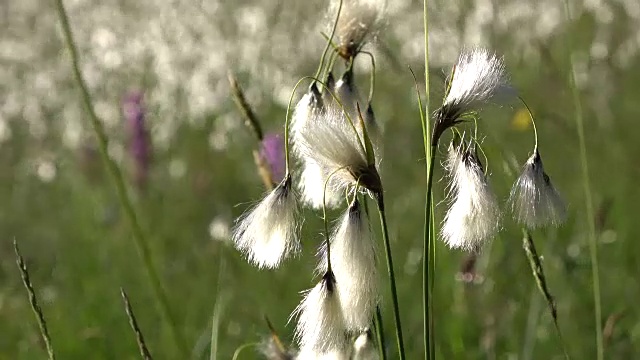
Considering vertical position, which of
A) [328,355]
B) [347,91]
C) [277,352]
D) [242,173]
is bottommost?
[242,173]

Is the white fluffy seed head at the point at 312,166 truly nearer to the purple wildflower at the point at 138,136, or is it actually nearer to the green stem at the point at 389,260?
the green stem at the point at 389,260

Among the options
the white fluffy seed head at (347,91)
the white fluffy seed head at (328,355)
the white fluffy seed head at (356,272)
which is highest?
the white fluffy seed head at (347,91)

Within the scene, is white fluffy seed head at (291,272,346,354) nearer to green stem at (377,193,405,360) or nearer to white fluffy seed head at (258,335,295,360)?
green stem at (377,193,405,360)

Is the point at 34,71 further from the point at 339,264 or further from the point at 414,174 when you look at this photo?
the point at 339,264

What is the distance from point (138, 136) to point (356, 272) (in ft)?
7.44

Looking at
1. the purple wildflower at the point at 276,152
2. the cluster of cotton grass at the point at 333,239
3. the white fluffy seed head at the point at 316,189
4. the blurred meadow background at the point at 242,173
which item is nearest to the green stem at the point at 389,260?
the cluster of cotton grass at the point at 333,239

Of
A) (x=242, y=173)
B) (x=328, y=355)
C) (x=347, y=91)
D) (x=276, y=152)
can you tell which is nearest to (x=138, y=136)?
(x=242, y=173)

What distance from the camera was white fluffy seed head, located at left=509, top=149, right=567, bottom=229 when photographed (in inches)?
33.8

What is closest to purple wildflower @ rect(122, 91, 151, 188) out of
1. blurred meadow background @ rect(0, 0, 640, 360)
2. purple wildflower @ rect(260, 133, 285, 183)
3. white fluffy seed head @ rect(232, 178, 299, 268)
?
blurred meadow background @ rect(0, 0, 640, 360)

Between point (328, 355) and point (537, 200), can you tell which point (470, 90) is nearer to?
point (537, 200)

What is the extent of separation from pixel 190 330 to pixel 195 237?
2.99ft

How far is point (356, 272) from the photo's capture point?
Answer: 32.8 inches

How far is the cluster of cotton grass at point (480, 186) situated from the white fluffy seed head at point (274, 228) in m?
0.15

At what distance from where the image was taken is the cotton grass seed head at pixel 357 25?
40.3 inches
